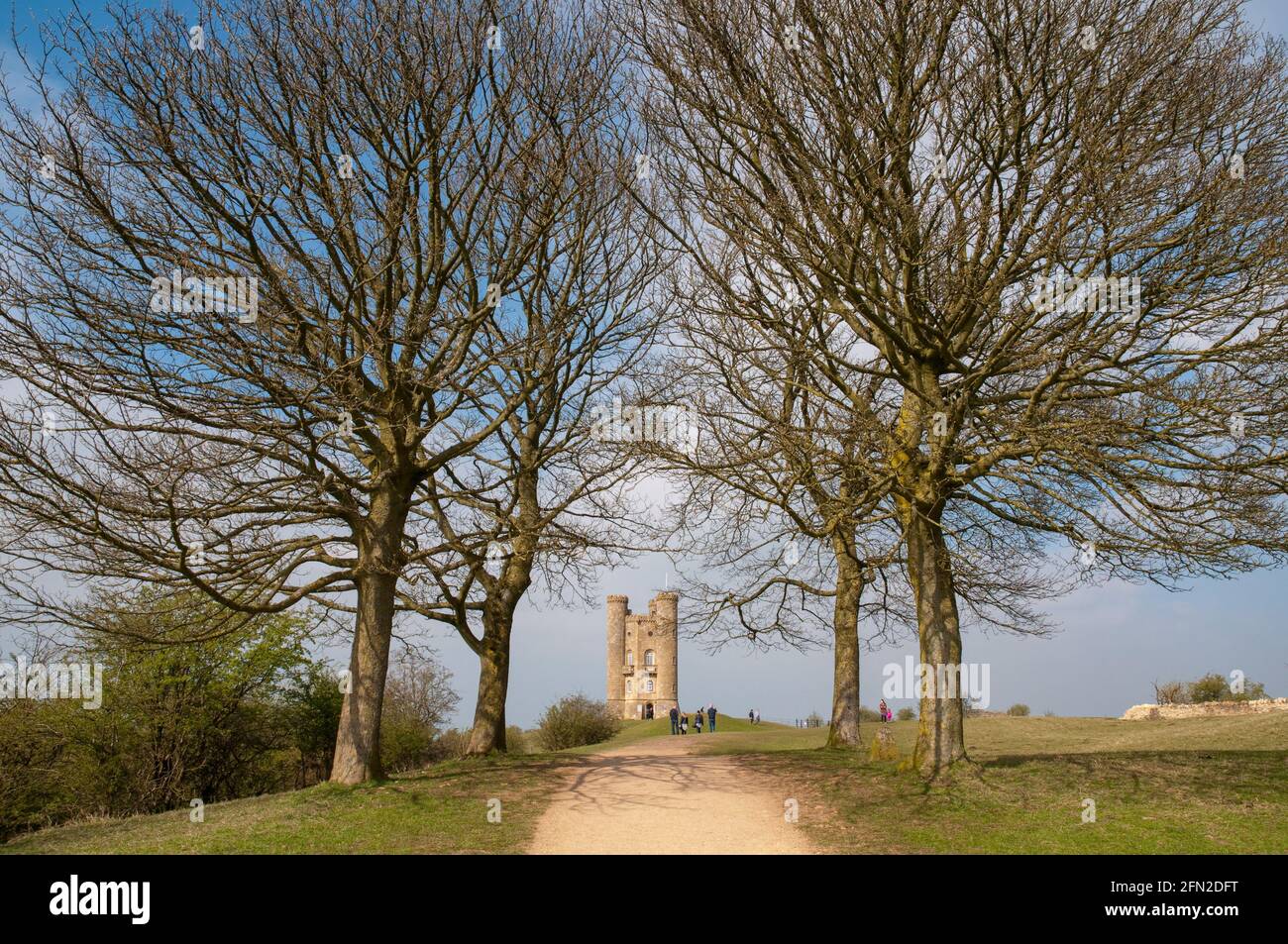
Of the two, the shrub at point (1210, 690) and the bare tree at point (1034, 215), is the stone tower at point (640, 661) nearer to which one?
the shrub at point (1210, 690)

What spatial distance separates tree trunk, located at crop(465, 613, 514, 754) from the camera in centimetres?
1802

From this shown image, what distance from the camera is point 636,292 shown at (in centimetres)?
2048

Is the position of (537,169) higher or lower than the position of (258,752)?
higher

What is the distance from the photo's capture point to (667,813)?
12656 mm

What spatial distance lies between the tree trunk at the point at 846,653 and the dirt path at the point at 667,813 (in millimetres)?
3371

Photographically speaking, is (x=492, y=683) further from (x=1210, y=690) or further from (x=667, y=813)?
(x=1210, y=690)

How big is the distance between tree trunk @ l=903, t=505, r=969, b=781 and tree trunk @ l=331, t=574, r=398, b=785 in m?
8.27

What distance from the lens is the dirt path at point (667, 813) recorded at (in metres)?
→ 10.9

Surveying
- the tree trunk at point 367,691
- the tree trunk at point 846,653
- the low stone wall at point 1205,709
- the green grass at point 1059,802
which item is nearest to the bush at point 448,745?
the tree trunk at point 846,653

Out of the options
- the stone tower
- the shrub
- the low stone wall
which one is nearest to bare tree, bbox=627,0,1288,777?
the low stone wall

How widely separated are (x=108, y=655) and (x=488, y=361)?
12.6m

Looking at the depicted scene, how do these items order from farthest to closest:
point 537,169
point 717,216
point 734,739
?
point 734,739 < point 537,169 < point 717,216

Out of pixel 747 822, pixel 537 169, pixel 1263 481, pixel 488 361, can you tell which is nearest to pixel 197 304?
pixel 488 361

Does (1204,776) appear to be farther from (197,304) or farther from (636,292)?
(197,304)
